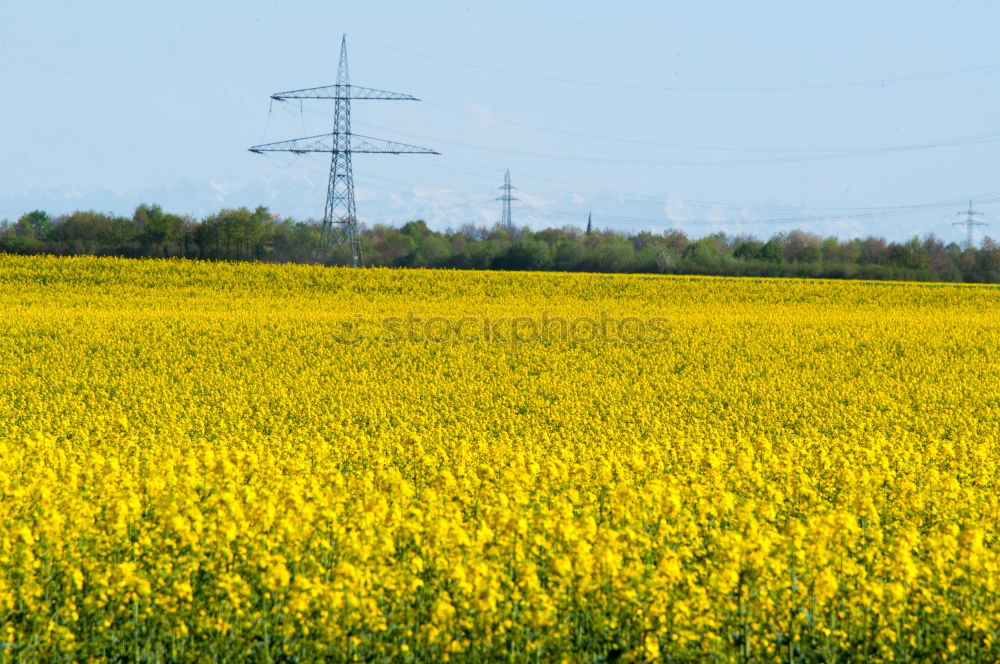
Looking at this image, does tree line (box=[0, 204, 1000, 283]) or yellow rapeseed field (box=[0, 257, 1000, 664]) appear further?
tree line (box=[0, 204, 1000, 283])

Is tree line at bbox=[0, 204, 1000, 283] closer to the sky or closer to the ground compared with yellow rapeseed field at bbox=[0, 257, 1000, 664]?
closer to the sky

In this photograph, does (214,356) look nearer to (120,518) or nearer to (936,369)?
(120,518)

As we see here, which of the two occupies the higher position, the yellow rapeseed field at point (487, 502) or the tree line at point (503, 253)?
the tree line at point (503, 253)

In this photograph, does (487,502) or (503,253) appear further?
(503,253)

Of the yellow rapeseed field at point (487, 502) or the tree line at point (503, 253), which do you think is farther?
the tree line at point (503, 253)

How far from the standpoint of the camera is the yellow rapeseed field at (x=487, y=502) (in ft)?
18.5

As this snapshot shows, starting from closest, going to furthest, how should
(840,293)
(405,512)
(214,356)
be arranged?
1. (405,512)
2. (214,356)
3. (840,293)

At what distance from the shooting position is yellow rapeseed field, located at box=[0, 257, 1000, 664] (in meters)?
5.63

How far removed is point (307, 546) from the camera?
654 cm

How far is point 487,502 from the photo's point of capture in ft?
25.5

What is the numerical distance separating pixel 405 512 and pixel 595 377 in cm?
1153

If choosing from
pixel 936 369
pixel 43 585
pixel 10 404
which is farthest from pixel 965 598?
pixel 936 369

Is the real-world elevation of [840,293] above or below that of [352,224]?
below

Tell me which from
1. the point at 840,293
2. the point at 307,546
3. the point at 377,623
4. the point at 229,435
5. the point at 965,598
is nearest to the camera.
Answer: the point at 377,623
